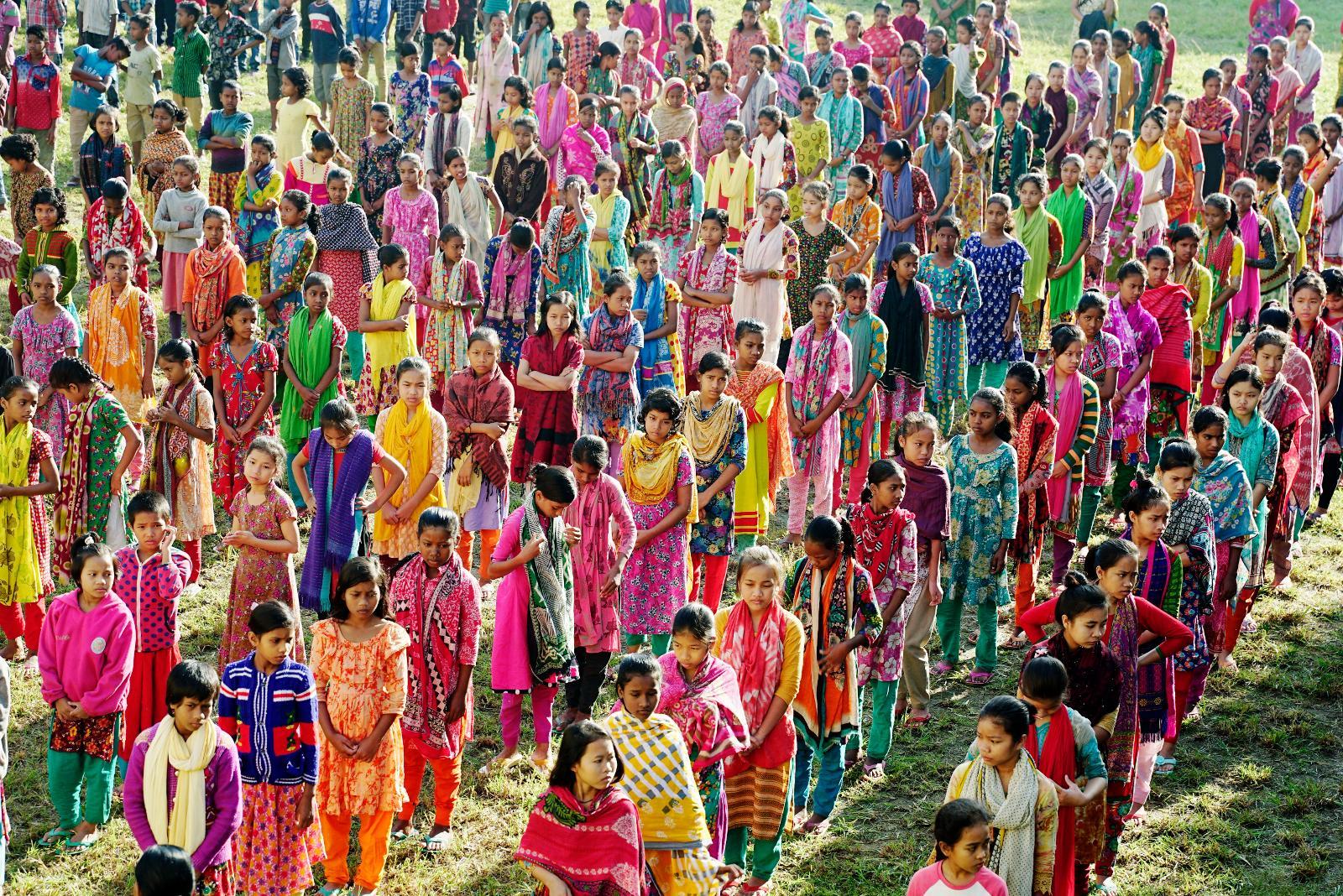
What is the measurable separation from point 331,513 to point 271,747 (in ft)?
7.84

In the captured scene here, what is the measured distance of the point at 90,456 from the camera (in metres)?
9.36

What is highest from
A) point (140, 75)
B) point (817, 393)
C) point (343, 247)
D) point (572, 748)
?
point (140, 75)

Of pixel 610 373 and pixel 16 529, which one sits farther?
pixel 610 373

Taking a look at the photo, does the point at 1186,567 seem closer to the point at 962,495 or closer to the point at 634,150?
the point at 962,495

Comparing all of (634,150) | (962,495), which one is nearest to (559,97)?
(634,150)

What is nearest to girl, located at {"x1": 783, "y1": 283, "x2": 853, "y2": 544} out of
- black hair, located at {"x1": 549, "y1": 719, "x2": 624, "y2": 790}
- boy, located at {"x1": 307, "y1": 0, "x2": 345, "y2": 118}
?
black hair, located at {"x1": 549, "y1": 719, "x2": 624, "y2": 790}

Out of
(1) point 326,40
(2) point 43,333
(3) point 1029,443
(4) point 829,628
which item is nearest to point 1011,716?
(4) point 829,628

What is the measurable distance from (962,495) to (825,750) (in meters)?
1.96

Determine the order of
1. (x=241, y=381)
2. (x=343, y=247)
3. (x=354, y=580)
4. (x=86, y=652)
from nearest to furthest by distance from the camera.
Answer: (x=354, y=580)
(x=86, y=652)
(x=241, y=381)
(x=343, y=247)

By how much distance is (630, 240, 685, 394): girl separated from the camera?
11266 mm

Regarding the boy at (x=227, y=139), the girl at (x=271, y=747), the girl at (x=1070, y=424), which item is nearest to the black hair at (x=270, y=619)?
the girl at (x=271, y=747)

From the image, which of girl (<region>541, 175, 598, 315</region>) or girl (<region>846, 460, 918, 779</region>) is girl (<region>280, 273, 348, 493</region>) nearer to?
girl (<region>541, 175, 598, 315</region>)

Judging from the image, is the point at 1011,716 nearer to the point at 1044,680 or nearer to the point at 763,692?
the point at 1044,680

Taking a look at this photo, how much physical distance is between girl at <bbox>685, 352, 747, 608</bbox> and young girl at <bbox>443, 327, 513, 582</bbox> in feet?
3.84
